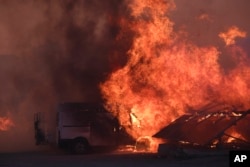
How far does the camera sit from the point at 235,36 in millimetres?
26922

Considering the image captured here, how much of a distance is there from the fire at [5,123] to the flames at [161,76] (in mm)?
9348

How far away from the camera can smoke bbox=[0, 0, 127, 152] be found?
25.3 meters

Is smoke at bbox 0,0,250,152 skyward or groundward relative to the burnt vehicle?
skyward

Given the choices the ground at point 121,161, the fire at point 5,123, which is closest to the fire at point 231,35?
the ground at point 121,161

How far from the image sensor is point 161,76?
78.2 feet

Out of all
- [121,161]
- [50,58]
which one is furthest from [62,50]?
[121,161]

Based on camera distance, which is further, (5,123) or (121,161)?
(5,123)

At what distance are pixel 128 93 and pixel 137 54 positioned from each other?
2.12 meters

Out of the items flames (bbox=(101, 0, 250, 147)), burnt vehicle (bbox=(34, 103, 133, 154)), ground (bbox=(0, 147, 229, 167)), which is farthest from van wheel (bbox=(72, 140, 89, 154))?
flames (bbox=(101, 0, 250, 147))

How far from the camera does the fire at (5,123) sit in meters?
30.5

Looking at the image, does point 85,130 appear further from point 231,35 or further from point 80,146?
point 231,35

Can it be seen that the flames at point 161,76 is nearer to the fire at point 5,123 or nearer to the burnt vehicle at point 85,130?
the burnt vehicle at point 85,130

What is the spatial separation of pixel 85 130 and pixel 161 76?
506 cm

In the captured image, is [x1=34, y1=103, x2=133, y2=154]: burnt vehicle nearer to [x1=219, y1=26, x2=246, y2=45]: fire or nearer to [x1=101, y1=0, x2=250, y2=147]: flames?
[x1=101, y1=0, x2=250, y2=147]: flames
